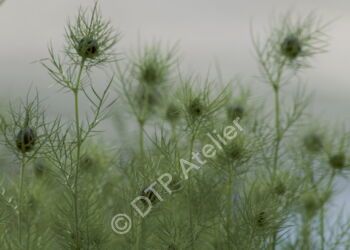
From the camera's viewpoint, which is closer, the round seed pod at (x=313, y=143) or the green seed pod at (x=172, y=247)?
the green seed pod at (x=172, y=247)

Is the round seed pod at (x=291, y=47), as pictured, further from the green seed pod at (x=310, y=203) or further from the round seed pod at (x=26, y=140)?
the round seed pod at (x=26, y=140)

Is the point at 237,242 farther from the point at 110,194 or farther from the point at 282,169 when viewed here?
the point at 110,194

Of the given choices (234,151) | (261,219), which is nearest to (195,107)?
(234,151)

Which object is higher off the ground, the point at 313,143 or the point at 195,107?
the point at 195,107

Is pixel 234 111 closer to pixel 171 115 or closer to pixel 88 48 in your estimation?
pixel 171 115

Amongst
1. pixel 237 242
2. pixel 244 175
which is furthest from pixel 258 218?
pixel 244 175

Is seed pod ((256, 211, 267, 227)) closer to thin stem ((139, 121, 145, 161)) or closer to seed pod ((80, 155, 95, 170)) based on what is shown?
thin stem ((139, 121, 145, 161))

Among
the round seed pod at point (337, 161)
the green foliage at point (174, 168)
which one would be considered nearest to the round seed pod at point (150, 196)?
the green foliage at point (174, 168)
